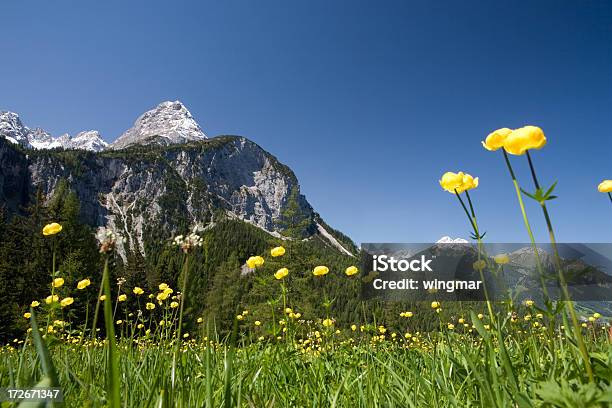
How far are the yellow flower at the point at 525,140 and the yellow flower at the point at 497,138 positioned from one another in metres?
0.05

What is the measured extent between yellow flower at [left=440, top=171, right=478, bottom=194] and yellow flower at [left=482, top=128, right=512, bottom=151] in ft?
0.82

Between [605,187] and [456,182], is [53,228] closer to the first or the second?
[456,182]

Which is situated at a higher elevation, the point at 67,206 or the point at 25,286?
the point at 67,206

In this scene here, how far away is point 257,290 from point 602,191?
27519 mm

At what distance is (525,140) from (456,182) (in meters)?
0.39

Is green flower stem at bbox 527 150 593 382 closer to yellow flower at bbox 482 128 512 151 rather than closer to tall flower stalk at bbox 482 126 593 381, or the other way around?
tall flower stalk at bbox 482 126 593 381

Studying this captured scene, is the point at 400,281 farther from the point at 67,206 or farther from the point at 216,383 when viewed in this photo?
the point at 67,206

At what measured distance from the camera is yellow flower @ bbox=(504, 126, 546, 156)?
1.22 metres

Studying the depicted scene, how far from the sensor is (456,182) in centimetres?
158

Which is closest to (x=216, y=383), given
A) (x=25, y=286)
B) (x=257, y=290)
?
(x=257, y=290)

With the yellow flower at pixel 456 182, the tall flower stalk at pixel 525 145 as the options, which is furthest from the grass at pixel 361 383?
the yellow flower at pixel 456 182

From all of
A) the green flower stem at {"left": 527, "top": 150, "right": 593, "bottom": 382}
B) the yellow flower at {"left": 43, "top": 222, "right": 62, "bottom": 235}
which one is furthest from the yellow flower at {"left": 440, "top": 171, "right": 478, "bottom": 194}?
the yellow flower at {"left": 43, "top": 222, "right": 62, "bottom": 235}

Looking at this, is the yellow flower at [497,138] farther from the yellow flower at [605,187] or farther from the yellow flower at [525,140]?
the yellow flower at [605,187]

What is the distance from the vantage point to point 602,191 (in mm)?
1610
